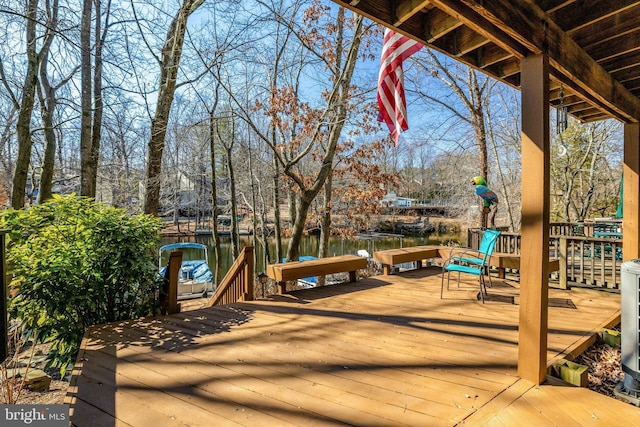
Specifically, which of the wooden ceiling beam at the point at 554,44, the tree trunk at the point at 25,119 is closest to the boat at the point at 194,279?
the tree trunk at the point at 25,119

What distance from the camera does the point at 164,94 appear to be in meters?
6.39

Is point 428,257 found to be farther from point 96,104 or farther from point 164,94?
point 96,104

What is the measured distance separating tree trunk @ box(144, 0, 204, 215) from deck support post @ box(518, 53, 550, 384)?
587cm

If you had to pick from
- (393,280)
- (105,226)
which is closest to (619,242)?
(393,280)

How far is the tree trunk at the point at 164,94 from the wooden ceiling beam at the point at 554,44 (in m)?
5.74

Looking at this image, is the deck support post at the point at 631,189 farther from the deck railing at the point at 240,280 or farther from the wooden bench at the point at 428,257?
the deck railing at the point at 240,280

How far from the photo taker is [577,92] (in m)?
3.24

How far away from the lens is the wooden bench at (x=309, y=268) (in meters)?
4.55

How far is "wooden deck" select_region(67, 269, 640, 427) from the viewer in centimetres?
196

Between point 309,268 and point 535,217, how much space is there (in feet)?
9.92

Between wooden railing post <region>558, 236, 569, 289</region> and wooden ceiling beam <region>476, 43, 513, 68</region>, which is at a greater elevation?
wooden ceiling beam <region>476, 43, 513, 68</region>

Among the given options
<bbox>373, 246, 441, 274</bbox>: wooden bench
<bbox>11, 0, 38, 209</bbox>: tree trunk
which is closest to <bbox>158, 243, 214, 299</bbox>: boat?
<bbox>11, 0, 38, 209</bbox>: tree trunk

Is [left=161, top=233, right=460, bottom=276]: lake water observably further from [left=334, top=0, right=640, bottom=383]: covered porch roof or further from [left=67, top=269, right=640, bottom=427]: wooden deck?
[left=334, top=0, right=640, bottom=383]: covered porch roof

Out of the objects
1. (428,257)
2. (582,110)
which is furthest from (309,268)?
(582,110)
